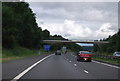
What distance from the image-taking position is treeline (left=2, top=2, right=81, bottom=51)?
72062mm

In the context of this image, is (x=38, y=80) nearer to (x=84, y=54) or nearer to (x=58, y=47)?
(x=84, y=54)

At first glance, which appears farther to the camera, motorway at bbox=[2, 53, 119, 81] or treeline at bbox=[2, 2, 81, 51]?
treeline at bbox=[2, 2, 81, 51]

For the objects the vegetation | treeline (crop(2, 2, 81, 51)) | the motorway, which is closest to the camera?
the motorway

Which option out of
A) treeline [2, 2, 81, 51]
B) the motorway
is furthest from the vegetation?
the motorway

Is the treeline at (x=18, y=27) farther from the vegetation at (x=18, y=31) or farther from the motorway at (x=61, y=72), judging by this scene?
the motorway at (x=61, y=72)

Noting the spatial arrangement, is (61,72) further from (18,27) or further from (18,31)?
(18,27)

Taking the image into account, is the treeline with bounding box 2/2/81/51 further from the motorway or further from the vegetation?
the motorway

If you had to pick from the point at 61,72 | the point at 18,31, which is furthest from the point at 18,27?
the point at 61,72

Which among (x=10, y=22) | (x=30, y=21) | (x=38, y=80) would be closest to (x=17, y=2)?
(x=30, y=21)

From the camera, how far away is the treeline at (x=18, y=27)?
72.1 meters

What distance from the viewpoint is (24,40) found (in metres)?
101

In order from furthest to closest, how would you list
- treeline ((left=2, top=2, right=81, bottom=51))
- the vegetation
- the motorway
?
treeline ((left=2, top=2, right=81, bottom=51)), the vegetation, the motorway

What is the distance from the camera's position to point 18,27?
294 ft

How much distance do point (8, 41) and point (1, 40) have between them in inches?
71.2
